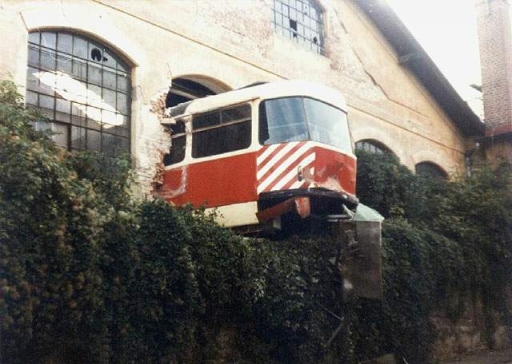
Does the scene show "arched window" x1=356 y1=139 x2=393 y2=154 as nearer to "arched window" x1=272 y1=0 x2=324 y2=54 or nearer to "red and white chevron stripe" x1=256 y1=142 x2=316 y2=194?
"arched window" x1=272 y1=0 x2=324 y2=54

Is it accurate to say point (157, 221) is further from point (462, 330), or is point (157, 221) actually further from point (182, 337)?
point (462, 330)

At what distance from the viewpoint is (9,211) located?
263 inches

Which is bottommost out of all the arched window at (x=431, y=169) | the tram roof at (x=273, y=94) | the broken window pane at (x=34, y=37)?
the tram roof at (x=273, y=94)

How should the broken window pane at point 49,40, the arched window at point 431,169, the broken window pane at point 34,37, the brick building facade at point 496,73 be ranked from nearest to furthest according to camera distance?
the broken window pane at point 34,37 → the broken window pane at point 49,40 → the arched window at point 431,169 → the brick building facade at point 496,73

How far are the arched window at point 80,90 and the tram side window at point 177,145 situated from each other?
825 mm

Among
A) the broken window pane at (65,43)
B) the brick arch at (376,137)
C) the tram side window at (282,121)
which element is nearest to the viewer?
the tram side window at (282,121)

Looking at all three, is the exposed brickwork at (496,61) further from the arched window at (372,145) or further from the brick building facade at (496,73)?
the arched window at (372,145)

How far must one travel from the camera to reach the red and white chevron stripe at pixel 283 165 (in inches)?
415

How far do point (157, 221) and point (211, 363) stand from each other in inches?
78.3

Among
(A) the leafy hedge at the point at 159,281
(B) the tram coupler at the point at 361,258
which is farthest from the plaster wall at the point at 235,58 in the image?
(B) the tram coupler at the point at 361,258

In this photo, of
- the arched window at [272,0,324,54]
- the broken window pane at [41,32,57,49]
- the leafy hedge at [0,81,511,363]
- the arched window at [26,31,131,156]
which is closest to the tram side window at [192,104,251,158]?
the arched window at [26,31,131,156]

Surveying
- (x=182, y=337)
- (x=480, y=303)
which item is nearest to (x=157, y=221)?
(x=182, y=337)

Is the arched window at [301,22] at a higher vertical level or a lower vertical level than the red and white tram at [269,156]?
higher

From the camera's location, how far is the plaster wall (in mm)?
11828
